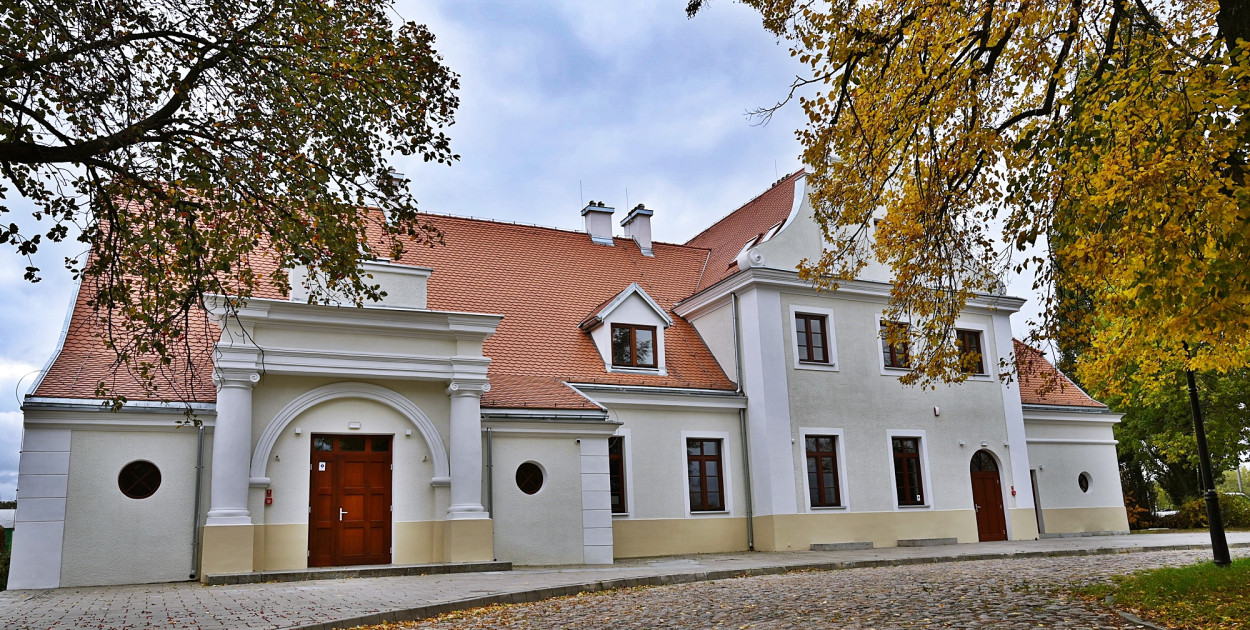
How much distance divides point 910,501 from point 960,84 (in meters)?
14.9

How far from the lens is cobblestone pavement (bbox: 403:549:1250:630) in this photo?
8.38 meters

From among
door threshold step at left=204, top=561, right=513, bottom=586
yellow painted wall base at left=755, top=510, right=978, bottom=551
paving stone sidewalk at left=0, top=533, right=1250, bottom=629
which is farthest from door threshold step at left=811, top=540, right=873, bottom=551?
door threshold step at left=204, top=561, right=513, bottom=586

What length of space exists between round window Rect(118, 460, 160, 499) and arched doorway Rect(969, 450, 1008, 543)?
1794cm

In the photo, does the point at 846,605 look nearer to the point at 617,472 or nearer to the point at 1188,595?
the point at 1188,595

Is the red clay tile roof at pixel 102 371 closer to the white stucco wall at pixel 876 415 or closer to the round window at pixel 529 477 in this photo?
the round window at pixel 529 477

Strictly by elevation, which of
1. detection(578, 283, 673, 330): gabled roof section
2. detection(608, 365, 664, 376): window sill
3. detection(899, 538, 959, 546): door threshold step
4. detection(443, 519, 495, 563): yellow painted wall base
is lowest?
detection(899, 538, 959, 546): door threshold step

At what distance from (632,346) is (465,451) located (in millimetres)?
6093

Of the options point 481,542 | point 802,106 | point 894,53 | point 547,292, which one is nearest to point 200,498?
point 481,542

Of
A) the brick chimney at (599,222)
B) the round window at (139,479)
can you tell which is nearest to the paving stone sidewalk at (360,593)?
the round window at (139,479)

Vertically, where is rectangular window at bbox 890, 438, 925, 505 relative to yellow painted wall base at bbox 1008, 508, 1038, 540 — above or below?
above

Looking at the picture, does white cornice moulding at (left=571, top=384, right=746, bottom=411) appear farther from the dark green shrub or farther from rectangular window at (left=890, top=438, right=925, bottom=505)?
the dark green shrub

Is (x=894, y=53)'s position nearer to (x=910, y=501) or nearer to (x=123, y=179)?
(x=123, y=179)

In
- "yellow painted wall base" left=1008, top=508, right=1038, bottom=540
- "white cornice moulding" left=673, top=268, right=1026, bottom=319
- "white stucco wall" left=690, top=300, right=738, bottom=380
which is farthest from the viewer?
"yellow painted wall base" left=1008, top=508, right=1038, bottom=540

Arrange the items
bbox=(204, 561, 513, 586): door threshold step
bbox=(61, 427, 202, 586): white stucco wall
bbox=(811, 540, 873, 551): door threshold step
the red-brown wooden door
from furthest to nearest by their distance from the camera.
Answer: bbox=(811, 540, 873, 551): door threshold step → the red-brown wooden door → bbox=(61, 427, 202, 586): white stucco wall → bbox=(204, 561, 513, 586): door threshold step
